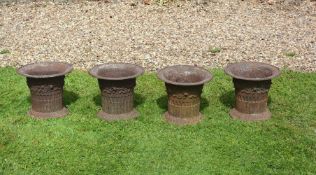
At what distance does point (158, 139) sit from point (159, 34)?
429 centimetres

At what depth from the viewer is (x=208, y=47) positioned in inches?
387

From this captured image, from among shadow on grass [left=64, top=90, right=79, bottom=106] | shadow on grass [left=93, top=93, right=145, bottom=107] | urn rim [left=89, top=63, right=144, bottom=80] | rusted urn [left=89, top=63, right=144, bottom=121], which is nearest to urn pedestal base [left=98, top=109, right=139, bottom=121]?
rusted urn [left=89, top=63, right=144, bottom=121]

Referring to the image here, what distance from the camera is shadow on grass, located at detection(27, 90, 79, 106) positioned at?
7779mm

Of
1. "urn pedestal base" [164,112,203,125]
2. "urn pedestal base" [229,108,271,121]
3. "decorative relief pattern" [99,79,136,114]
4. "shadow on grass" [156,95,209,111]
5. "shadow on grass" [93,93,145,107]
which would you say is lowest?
"shadow on grass" [93,93,145,107]

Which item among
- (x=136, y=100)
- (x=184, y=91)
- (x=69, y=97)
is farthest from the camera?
(x=69, y=97)

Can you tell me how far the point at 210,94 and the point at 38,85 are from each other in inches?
107

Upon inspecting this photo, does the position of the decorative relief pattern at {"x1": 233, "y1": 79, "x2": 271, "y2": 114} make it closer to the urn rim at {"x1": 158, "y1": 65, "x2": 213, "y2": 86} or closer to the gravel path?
the urn rim at {"x1": 158, "y1": 65, "x2": 213, "y2": 86}

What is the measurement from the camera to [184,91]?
267 inches

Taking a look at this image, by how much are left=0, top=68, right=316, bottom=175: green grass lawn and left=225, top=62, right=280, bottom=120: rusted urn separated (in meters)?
0.16

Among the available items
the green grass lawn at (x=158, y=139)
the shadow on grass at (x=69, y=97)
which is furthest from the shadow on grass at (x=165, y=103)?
the shadow on grass at (x=69, y=97)

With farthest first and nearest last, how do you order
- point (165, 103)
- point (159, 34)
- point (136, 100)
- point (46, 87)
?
point (159, 34) < point (136, 100) < point (165, 103) < point (46, 87)

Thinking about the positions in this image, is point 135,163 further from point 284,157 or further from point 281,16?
point 281,16

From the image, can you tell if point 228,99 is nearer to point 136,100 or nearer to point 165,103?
point 165,103

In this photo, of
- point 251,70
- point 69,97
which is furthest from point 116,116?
point 251,70
